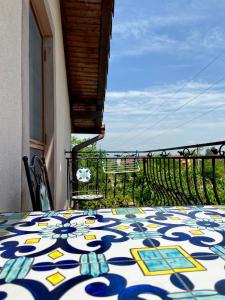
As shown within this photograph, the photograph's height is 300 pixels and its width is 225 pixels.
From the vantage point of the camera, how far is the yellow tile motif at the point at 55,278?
22.2 inches

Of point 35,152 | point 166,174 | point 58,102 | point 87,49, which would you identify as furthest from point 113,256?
point 87,49

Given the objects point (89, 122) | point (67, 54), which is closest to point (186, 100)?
point (89, 122)

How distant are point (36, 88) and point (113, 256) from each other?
2.20m

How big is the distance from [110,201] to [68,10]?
362 centimetres

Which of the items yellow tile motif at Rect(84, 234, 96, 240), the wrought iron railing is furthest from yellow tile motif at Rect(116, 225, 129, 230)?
the wrought iron railing

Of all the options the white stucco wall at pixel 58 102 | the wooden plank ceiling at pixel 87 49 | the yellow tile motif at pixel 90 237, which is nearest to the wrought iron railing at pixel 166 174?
the white stucco wall at pixel 58 102

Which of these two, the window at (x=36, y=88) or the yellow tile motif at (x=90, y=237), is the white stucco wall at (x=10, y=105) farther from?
the window at (x=36, y=88)

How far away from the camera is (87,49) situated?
4543 millimetres

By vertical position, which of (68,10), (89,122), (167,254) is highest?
(68,10)

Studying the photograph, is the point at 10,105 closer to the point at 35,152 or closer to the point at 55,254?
the point at 55,254

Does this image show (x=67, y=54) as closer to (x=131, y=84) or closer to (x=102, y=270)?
(x=102, y=270)

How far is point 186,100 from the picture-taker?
5091 centimetres

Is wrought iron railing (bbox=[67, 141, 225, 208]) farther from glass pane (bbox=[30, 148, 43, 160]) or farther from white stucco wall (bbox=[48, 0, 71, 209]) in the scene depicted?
glass pane (bbox=[30, 148, 43, 160])

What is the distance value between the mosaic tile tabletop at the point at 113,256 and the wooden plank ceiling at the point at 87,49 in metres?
3.15
